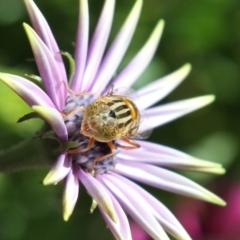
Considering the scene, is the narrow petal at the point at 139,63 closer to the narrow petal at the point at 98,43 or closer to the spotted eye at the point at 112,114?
the narrow petal at the point at 98,43

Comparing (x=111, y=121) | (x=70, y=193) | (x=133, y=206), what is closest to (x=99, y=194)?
(x=70, y=193)

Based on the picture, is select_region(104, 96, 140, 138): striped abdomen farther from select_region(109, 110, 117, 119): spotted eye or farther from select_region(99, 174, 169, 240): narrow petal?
select_region(99, 174, 169, 240): narrow petal

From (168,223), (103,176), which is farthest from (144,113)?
(168,223)

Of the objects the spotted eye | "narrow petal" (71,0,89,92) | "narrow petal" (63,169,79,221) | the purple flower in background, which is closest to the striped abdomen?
the spotted eye

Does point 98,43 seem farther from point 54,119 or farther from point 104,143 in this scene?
point 54,119

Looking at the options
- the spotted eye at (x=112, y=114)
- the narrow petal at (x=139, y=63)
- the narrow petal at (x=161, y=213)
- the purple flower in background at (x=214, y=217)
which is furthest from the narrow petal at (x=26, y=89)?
the purple flower in background at (x=214, y=217)

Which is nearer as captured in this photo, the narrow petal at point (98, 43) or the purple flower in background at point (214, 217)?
the narrow petal at point (98, 43)
